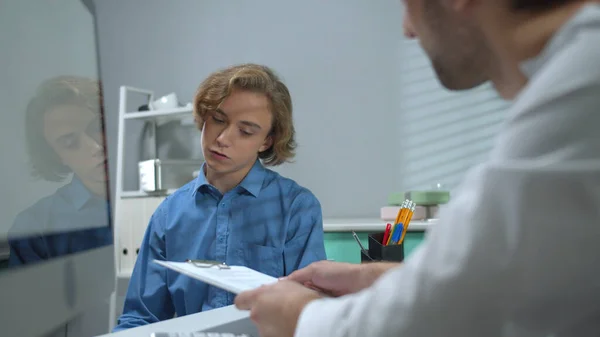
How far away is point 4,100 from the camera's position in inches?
15.1

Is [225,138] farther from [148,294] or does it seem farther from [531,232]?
[531,232]

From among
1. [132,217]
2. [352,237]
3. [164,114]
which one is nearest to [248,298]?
[352,237]

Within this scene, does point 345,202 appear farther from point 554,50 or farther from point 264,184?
point 554,50

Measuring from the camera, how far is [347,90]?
2.35m

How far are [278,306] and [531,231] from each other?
0.23 metres

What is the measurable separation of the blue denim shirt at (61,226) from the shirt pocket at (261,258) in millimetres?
568

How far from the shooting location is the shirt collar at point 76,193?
1.60ft

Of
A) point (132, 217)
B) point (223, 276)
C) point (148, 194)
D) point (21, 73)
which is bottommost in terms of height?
point (132, 217)

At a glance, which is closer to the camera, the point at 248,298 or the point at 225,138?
the point at 248,298

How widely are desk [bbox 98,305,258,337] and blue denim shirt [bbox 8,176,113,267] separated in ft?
0.35

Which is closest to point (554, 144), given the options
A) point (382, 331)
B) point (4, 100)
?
point (382, 331)

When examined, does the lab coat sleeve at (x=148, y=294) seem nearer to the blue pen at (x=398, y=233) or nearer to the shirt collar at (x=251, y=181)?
the shirt collar at (x=251, y=181)

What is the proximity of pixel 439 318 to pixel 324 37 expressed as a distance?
7.34 feet

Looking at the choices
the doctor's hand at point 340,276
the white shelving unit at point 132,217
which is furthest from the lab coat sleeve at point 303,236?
the white shelving unit at point 132,217
